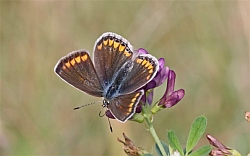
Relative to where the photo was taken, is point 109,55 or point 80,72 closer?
point 80,72

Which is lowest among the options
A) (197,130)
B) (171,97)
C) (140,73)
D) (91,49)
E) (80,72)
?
(197,130)

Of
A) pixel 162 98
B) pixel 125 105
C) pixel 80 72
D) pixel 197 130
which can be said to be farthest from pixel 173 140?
pixel 80 72

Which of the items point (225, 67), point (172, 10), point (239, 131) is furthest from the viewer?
point (172, 10)

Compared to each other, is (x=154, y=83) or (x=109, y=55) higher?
(x=109, y=55)

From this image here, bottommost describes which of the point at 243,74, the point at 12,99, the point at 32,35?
the point at 243,74

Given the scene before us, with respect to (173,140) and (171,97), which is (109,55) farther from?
(173,140)

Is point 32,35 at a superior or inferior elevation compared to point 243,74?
superior

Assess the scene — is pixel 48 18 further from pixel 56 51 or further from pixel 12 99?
pixel 12 99

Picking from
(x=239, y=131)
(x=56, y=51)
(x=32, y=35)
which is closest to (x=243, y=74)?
(x=239, y=131)
